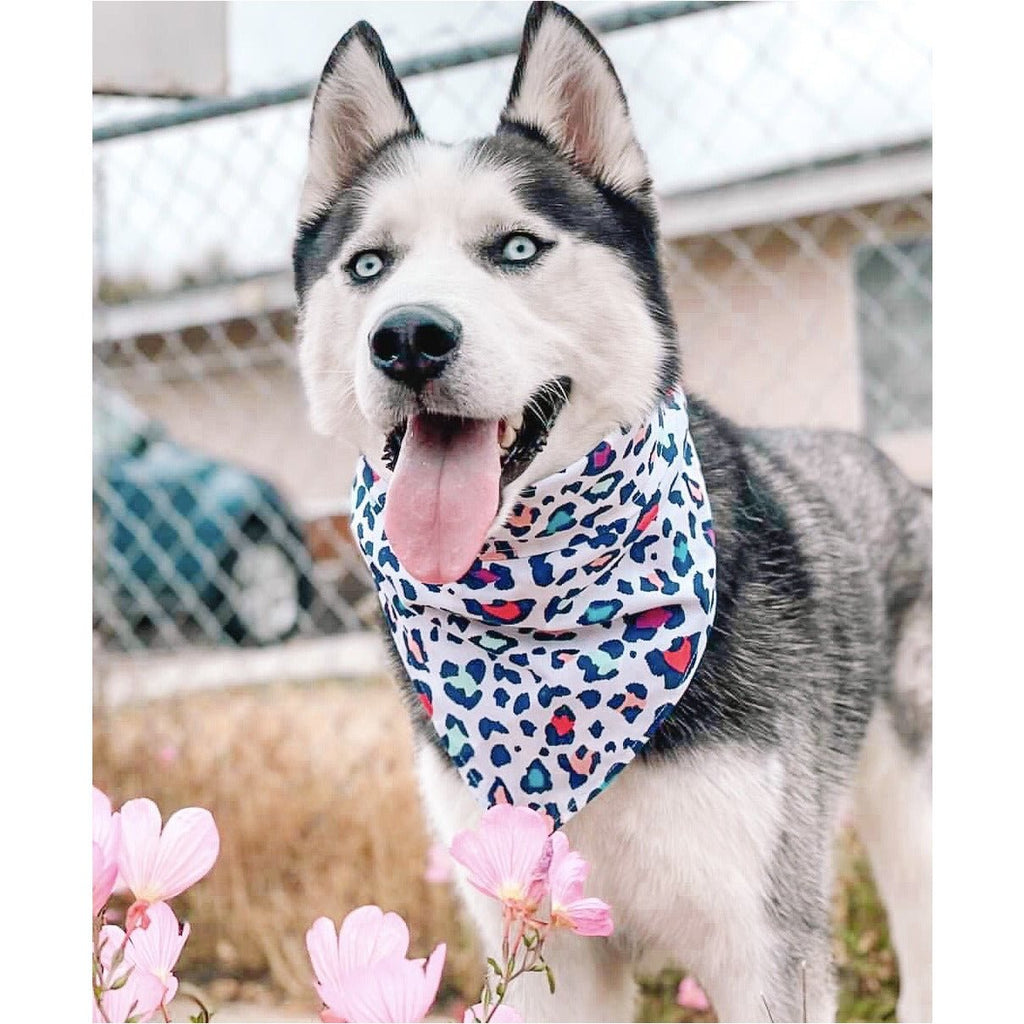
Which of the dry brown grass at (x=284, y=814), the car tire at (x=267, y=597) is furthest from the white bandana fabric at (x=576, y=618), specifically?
the car tire at (x=267, y=597)

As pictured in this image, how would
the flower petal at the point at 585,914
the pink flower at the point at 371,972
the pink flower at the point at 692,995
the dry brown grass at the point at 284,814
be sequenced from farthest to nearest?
the dry brown grass at the point at 284,814 < the pink flower at the point at 692,995 < the flower petal at the point at 585,914 < the pink flower at the point at 371,972

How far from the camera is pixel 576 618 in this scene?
157 centimetres

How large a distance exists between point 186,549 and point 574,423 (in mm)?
2776

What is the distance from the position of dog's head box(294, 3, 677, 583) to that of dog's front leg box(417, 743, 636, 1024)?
1.30 ft

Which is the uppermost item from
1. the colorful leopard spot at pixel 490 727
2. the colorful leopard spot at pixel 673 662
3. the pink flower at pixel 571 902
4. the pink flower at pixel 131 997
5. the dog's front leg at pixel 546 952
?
the colorful leopard spot at pixel 673 662

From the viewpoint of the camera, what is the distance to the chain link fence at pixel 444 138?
2.09 metres

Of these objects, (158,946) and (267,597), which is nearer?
(158,946)

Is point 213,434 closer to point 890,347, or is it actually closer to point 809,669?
point 890,347

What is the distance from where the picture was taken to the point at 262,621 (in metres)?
3.96

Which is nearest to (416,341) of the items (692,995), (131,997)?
(131,997)

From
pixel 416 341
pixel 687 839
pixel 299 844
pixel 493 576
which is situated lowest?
pixel 299 844

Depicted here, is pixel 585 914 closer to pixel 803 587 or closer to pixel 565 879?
pixel 565 879

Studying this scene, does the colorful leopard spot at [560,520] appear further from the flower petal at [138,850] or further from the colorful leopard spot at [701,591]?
the flower petal at [138,850]
